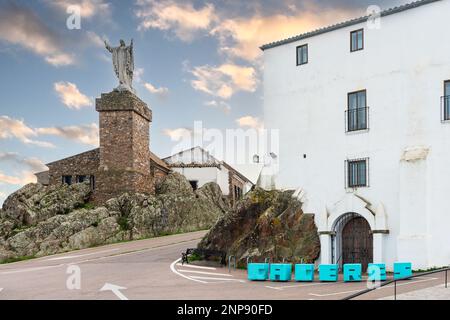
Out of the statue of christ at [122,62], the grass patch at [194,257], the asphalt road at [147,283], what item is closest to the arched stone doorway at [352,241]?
the asphalt road at [147,283]

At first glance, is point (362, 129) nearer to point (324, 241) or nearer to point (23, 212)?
point (324, 241)

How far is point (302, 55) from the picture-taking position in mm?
31125

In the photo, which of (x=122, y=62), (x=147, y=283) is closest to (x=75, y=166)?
(x=122, y=62)

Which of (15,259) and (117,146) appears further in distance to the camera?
(117,146)

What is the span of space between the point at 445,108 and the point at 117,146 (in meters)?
28.0

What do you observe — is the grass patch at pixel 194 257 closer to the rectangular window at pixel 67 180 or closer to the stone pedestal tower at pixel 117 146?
the stone pedestal tower at pixel 117 146

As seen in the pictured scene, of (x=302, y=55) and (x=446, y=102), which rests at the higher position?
(x=302, y=55)

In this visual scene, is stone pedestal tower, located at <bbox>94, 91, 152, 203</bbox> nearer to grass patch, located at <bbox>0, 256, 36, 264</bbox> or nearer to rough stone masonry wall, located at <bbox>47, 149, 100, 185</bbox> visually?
rough stone masonry wall, located at <bbox>47, 149, 100, 185</bbox>

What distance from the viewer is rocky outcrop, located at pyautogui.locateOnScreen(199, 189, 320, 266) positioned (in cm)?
2841

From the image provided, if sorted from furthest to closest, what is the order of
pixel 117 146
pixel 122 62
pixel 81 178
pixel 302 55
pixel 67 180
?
pixel 67 180 → pixel 81 178 → pixel 122 62 → pixel 117 146 → pixel 302 55

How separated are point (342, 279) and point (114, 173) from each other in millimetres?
26986

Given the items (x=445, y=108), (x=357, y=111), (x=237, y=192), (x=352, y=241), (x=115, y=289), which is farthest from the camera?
(x=237, y=192)

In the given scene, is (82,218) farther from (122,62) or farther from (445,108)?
(445,108)
